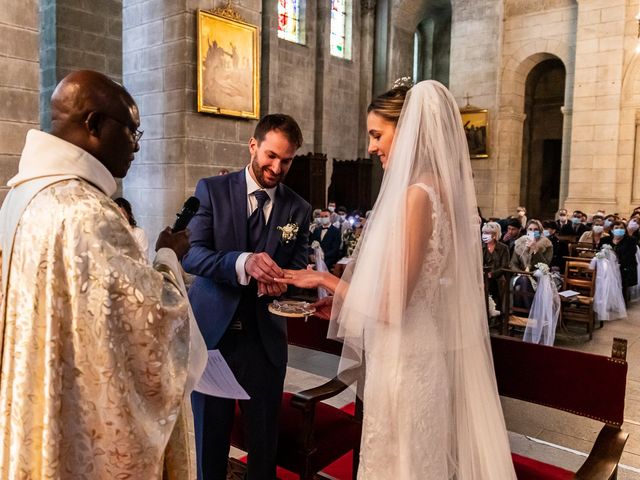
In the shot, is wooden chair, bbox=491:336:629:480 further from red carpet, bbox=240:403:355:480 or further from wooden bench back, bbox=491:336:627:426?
red carpet, bbox=240:403:355:480

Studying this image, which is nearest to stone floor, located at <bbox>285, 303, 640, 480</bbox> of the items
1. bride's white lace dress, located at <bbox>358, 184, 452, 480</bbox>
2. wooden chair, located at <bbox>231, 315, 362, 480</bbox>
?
wooden chair, located at <bbox>231, 315, 362, 480</bbox>

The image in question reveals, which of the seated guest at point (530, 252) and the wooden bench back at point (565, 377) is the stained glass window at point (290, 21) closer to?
the seated guest at point (530, 252)

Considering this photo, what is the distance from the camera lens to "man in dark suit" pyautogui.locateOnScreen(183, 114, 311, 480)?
2248mm

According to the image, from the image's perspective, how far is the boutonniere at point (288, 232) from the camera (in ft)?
7.74

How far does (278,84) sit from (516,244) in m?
9.20

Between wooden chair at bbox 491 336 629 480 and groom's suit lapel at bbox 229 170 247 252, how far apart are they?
145cm

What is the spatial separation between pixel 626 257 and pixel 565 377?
7776 millimetres

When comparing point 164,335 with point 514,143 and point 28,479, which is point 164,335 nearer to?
point 28,479

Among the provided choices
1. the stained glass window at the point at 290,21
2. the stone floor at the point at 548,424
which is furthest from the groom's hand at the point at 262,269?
the stained glass window at the point at 290,21

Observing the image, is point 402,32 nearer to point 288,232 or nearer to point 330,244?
point 330,244

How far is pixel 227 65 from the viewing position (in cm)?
738

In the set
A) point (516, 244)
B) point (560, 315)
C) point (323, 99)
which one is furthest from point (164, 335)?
point (323, 99)

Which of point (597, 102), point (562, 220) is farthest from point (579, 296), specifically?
point (597, 102)

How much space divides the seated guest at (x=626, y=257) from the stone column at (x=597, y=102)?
18.8ft
